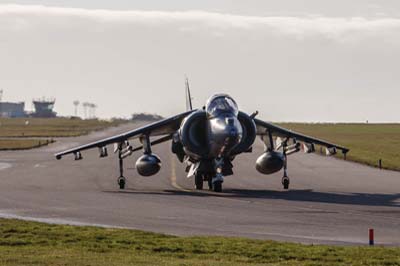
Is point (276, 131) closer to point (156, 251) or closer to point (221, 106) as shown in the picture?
point (221, 106)

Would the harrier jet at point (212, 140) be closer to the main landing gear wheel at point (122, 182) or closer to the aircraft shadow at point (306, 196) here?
the main landing gear wheel at point (122, 182)

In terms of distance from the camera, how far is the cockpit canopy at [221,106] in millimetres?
35206

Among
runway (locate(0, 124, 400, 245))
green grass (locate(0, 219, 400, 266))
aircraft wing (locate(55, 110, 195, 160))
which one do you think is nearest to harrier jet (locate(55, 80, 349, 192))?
aircraft wing (locate(55, 110, 195, 160))

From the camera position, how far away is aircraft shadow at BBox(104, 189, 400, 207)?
1270 inches

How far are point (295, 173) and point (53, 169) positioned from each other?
538 inches

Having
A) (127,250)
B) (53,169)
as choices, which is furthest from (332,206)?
(53,169)

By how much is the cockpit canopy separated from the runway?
10.1ft

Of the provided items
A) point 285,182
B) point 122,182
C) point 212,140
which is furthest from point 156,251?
point 285,182

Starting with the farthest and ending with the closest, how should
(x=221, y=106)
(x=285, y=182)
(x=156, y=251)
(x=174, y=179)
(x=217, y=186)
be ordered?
(x=174, y=179) < (x=285, y=182) < (x=217, y=186) < (x=221, y=106) < (x=156, y=251)

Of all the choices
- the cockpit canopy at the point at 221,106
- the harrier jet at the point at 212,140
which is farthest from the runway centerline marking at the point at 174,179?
the cockpit canopy at the point at 221,106

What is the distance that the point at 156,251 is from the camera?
19.1 meters

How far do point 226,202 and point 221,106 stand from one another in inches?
201

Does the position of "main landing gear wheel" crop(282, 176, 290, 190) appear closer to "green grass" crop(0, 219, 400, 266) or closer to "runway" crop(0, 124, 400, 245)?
"runway" crop(0, 124, 400, 245)

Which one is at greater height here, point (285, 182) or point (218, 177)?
point (285, 182)
